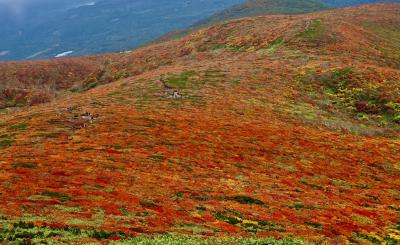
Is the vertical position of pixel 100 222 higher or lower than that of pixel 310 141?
higher

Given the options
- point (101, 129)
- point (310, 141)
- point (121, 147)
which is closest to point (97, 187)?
Result: point (121, 147)

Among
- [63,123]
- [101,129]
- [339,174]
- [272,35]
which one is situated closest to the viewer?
[339,174]

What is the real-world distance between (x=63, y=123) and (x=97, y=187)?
26.5m

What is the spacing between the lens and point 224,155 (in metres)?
47.0

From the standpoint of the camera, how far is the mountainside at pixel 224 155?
26484 mm

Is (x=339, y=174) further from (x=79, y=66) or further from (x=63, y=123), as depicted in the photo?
(x=79, y=66)

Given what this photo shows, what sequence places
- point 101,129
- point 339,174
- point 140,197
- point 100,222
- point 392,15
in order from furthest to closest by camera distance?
1. point 392,15
2. point 101,129
3. point 339,174
4. point 140,197
5. point 100,222

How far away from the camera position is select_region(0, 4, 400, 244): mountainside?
26.5 m

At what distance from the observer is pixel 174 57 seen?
130 metres

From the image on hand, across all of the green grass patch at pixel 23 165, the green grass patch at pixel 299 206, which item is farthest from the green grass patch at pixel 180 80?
the green grass patch at pixel 299 206

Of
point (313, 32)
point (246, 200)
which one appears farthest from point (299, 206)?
point (313, 32)

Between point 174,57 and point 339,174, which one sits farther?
point 174,57

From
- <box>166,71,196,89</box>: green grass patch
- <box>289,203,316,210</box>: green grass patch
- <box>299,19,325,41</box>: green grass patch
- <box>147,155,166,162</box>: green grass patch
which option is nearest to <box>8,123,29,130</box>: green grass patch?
<box>147,155,166,162</box>: green grass patch

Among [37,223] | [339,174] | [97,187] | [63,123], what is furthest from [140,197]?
[63,123]
